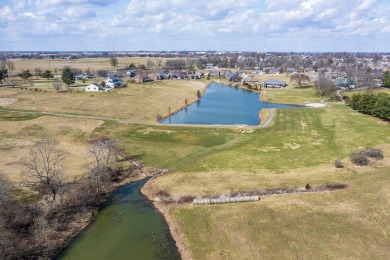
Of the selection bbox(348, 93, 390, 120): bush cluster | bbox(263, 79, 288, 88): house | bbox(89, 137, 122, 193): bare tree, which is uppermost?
bbox(263, 79, 288, 88): house

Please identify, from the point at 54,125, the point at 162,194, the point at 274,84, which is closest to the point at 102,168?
the point at 162,194

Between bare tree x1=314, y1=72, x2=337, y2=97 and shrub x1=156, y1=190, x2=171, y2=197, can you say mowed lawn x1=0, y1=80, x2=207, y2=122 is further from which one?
bare tree x1=314, y1=72, x2=337, y2=97

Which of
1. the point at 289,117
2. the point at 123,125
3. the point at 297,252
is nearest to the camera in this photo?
the point at 297,252

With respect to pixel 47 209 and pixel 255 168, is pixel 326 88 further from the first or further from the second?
pixel 47 209

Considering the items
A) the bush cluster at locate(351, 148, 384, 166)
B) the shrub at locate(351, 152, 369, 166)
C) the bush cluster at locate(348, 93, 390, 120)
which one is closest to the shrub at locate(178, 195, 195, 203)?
the shrub at locate(351, 152, 369, 166)

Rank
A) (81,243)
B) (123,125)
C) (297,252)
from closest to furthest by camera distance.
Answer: (297,252) → (81,243) → (123,125)

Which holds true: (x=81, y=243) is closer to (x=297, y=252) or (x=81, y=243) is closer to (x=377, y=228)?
(x=297, y=252)

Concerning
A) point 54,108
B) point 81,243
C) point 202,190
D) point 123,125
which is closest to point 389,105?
point 202,190
